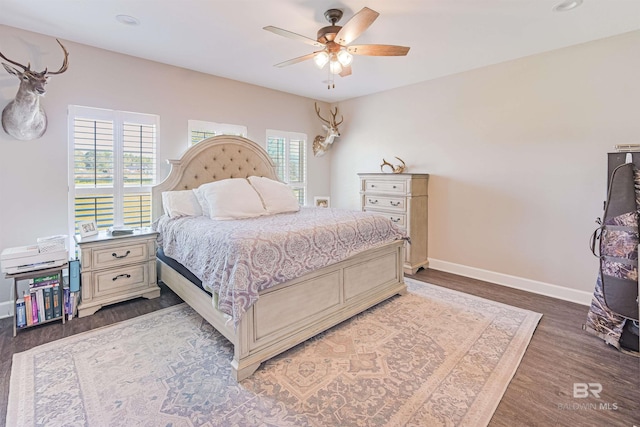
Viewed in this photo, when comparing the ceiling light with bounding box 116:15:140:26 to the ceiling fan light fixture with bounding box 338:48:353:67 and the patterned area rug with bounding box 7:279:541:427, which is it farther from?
the patterned area rug with bounding box 7:279:541:427

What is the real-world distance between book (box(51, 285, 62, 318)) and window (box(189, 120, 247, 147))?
2.12 m

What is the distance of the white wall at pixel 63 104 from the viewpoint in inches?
112

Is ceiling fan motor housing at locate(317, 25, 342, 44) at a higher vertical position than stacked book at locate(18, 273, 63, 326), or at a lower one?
higher

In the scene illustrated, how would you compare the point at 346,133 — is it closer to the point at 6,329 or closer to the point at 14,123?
the point at 14,123

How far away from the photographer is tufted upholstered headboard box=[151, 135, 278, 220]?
366 cm

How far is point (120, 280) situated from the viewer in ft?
A: 10.1

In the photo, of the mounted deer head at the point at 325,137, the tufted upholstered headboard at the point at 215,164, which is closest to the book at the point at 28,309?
the tufted upholstered headboard at the point at 215,164

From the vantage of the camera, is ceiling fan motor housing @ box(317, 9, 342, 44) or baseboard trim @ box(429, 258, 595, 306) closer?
ceiling fan motor housing @ box(317, 9, 342, 44)

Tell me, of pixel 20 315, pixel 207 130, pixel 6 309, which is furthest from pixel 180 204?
pixel 6 309

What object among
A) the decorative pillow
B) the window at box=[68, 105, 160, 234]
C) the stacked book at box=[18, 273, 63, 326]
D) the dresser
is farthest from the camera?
the dresser

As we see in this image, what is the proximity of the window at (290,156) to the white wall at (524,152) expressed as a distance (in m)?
1.56

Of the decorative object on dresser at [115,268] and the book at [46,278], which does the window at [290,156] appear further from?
the book at [46,278]

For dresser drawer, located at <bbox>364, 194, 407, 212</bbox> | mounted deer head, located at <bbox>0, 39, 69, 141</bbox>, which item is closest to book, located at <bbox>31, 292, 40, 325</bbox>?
mounted deer head, located at <bbox>0, 39, 69, 141</bbox>

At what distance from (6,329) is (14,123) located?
1834mm
